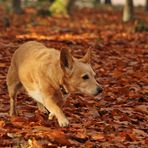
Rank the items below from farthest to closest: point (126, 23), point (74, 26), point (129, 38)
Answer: point (126, 23) < point (74, 26) < point (129, 38)

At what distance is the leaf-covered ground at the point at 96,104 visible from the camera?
21.2 ft

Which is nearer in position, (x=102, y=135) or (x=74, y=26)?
(x=102, y=135)

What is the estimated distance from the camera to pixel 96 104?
8.95 metres

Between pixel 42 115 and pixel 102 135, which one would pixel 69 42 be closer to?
pixel 42 115

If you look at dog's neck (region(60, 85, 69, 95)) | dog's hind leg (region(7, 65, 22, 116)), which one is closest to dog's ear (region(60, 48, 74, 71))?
dog's neck (region(60, 85, 69, 95))

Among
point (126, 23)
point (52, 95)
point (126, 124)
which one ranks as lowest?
point (126, 23)

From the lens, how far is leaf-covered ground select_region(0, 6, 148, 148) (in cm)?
645

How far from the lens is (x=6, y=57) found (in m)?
12.2

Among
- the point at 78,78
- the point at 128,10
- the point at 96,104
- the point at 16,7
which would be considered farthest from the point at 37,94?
the point at 16,7

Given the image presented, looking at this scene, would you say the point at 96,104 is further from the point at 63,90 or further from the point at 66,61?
the point at 66,61

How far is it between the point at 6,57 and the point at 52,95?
18.0ft

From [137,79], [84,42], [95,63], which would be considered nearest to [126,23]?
[84,42]

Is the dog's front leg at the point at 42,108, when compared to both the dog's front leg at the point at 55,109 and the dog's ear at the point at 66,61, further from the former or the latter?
the dog's ear at the point at 66,61

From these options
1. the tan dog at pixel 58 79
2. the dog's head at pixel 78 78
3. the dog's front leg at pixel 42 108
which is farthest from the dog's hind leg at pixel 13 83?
the dog's head at pixel 78 78
